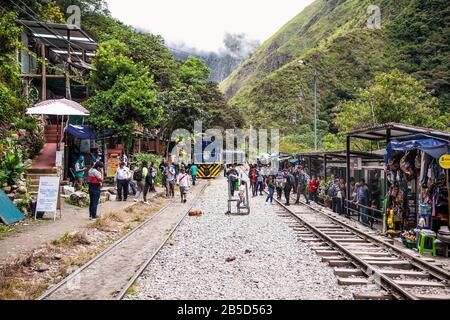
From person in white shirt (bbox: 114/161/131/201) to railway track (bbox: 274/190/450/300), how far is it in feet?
28.0

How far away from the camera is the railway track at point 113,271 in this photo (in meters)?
7.07

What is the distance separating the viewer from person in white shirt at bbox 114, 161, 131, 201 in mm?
18688

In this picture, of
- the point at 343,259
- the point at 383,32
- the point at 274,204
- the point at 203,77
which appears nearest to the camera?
the point at 343,259

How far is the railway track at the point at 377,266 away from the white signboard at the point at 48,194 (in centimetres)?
748

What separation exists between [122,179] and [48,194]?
568 centimetres

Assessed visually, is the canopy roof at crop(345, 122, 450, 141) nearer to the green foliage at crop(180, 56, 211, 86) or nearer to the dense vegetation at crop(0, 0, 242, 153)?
the dense vegetation at crop(0, 0, 242, 153)

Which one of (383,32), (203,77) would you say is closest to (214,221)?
(203,77)

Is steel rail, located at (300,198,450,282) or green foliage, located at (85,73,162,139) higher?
green foliage, located at (85,73,162,139)

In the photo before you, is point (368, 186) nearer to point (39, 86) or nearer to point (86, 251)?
point (86, 251)

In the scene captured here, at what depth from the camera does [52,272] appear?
8656 millimetres

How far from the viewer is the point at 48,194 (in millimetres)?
13516

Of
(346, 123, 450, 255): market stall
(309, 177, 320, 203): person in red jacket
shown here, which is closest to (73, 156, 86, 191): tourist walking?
(309, 177, 320, 203): person in red jacket

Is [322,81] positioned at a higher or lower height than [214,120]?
higher

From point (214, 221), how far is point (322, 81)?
88729mm
